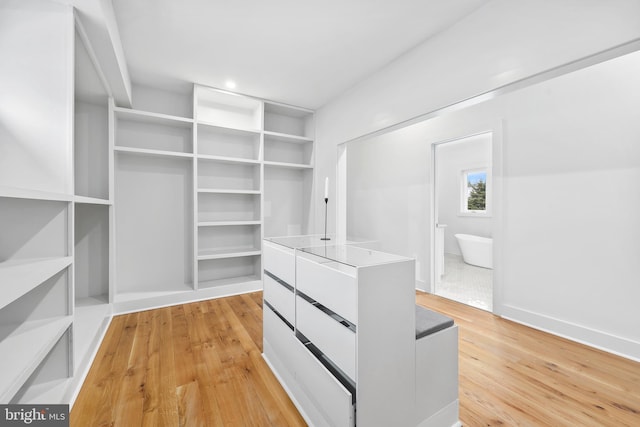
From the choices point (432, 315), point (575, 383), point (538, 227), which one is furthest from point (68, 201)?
Answer: point (538, 227)

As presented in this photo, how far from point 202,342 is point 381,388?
1.75 m

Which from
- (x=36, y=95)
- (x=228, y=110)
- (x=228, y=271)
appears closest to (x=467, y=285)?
(x=228, y=271)

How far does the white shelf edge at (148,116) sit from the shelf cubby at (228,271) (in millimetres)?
1871

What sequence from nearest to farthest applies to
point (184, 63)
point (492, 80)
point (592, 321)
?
point (492, 80) → point (592, 321) → point (184, 63)

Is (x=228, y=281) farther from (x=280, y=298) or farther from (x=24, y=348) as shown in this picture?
(x=24, y=348)

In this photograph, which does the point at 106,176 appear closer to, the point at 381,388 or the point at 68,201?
the point at 68,201

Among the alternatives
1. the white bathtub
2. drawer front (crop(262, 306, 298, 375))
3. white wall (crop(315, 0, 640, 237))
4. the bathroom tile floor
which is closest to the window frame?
the white bathtub

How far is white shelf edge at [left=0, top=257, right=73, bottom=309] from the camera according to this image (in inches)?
36.1

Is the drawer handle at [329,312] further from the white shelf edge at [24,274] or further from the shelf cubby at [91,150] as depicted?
the shelf cubby at [91,150]

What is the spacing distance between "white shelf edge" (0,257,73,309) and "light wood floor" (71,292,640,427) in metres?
0.86

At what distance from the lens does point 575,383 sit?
Answer: 1676mm

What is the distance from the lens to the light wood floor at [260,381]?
1.43 m

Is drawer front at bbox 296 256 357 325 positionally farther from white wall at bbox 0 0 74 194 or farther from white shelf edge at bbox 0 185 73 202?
white wall at bbox 0 0 74 194

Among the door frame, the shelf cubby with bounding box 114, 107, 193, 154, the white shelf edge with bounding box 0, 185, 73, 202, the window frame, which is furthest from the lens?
the window frame
